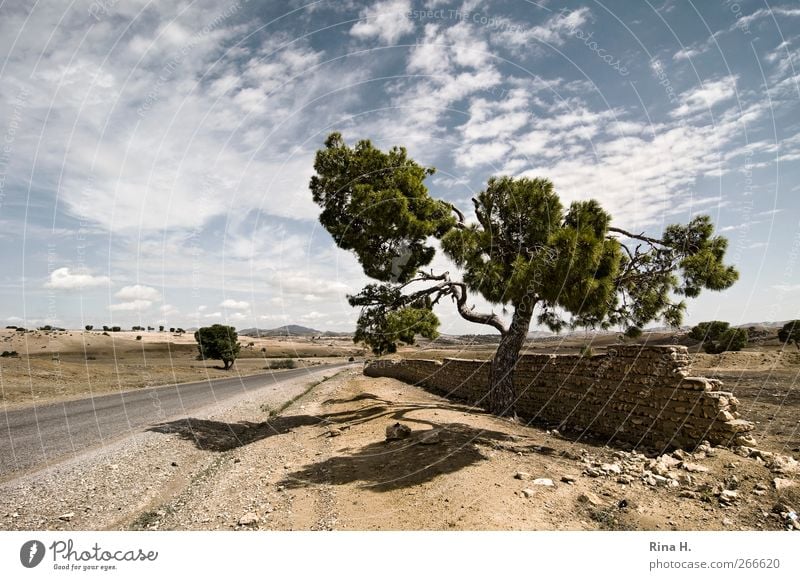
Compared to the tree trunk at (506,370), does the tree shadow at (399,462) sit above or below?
below

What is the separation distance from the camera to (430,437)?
10492 millimetres

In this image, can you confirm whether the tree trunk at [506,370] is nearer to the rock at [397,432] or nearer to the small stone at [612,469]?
the rock at [397,432]

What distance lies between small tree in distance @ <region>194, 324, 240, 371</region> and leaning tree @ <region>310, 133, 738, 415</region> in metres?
44.2

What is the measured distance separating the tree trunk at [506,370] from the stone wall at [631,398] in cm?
112

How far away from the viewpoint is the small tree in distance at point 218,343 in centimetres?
5301

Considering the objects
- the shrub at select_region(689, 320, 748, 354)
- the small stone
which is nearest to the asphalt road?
the small stone

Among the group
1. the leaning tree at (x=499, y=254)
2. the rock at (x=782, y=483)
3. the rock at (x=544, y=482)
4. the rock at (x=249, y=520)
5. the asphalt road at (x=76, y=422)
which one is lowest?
the asphalt road at (x=76, y=422)

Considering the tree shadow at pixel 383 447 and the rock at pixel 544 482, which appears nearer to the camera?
the rock at pixel 544 482

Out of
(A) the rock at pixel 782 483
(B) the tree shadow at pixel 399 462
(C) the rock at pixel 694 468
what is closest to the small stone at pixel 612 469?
(C) the rock at pixel 694 468

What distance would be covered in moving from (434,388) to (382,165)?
1531 cm

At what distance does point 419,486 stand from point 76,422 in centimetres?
1413

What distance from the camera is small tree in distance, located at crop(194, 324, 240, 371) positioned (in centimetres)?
5301

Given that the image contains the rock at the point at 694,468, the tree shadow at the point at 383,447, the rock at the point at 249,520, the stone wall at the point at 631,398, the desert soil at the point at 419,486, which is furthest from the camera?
the stone wall at the point at 631,398
